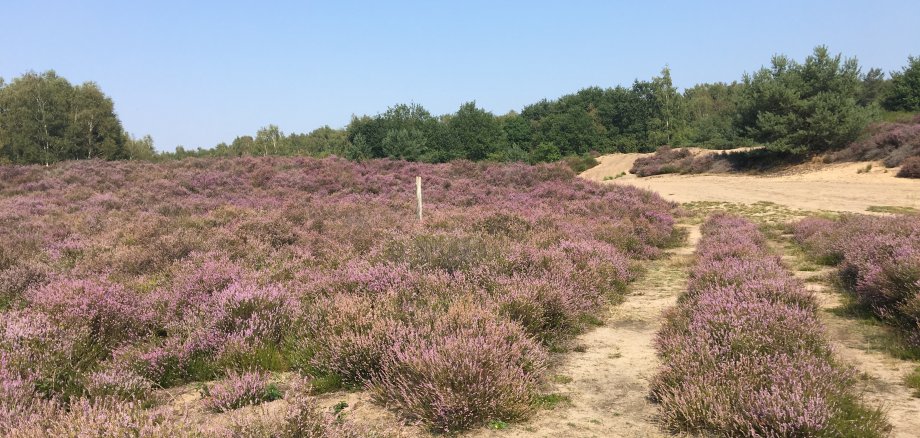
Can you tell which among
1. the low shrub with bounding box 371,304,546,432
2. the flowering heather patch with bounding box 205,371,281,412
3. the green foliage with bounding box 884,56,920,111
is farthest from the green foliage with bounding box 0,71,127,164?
the green foliage with bounding box 884,56,920,111

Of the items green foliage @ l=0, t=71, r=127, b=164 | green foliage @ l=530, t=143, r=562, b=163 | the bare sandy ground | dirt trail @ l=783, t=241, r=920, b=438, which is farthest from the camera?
green foliage @ l=530, t=143, r=562, b=163

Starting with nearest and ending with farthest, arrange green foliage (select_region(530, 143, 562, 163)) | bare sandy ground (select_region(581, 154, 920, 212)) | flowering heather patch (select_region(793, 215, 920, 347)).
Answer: flowering heather patch (select_region(793, 215, 920, 347))
bare sandy ground (select_region(581, 154, 920, 212))
green foliage (select_region(530, 143, 562, 163))

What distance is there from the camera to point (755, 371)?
3.77 metres

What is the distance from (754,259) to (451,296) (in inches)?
213

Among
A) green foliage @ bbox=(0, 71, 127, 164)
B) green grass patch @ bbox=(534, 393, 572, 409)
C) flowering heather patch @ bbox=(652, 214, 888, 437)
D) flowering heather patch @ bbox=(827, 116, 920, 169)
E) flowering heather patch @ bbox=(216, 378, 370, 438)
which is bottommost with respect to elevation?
green grass patch @ bbox=(534, 393, 572, 409)

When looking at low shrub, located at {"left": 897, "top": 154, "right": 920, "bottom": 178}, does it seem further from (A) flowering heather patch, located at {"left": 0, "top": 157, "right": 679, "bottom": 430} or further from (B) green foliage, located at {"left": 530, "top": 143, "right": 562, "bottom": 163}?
(B) green foliage, located at {"left": 530, "top": 143, "right": 562, "bottom": 163}

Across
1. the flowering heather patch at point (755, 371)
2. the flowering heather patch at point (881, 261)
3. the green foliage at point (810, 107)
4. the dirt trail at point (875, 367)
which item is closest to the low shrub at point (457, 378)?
the flowering heather patch at point (755, 371)

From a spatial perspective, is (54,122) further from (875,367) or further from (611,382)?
(875,367)

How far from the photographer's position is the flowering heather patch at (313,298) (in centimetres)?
397

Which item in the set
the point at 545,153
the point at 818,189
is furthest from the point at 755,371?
the point at 545,153

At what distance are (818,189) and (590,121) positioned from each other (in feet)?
177

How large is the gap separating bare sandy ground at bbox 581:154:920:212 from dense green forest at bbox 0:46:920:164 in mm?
3861

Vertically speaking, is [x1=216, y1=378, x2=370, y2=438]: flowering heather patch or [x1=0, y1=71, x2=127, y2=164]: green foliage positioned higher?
[x1=0, y1=71, x2=127, y2=164]: green foliage

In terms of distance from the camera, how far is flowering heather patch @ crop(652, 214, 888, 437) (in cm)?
324
